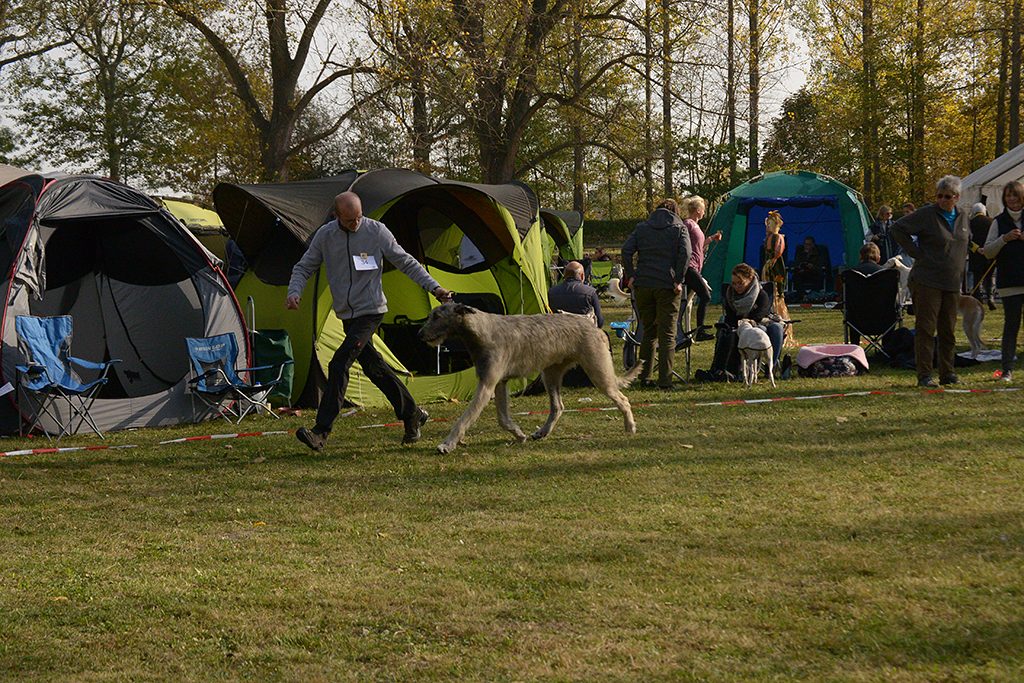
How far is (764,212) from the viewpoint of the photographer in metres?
20.4

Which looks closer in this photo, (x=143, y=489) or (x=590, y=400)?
(x=143, y=489)

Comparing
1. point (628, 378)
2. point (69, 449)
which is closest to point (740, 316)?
point (628, 378)

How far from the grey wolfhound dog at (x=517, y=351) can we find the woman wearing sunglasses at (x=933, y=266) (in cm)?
320

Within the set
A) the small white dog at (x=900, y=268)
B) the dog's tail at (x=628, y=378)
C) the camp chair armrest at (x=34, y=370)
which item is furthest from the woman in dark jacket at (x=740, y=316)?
the camp chair armrest at (x=34, y=370)

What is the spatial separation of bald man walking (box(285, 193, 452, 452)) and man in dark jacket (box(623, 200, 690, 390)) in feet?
10.2

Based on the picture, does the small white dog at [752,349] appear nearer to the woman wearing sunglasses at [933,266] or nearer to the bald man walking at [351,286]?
the woman wearing sunglasses at [933,266]

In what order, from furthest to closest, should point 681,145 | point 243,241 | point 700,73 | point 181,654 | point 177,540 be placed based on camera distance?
point 681,145, point 700,73, point 243,241, point 177,540, point 181,654

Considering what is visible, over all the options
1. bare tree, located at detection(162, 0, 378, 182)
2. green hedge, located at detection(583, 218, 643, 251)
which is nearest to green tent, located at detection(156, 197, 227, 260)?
bare tree, located at detection(162, 0, 378, 182)

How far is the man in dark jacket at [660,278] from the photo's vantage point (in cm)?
973

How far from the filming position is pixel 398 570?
4355 millimetres

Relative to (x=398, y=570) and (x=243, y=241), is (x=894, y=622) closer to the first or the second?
(x=398, y=570)

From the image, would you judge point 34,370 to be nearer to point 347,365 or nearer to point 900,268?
point 347,365

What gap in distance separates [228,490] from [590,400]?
4296 millimetres

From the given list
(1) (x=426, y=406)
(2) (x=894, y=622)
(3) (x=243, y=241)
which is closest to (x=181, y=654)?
(2) (x=894, y=622)
